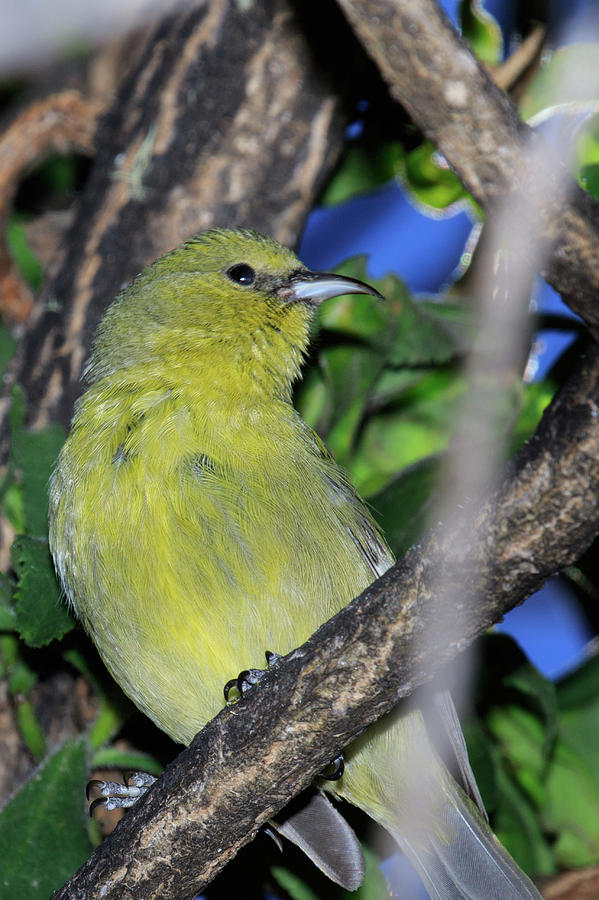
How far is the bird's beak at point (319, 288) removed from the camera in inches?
152

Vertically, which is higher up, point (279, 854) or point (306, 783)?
point (306, 783)

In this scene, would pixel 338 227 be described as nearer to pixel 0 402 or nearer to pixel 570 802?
pixel 0 402

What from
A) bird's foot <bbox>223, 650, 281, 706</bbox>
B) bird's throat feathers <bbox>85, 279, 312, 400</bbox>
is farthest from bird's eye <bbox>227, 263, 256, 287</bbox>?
bird's foot <bbox>223, 650, 281, 706</bbox>

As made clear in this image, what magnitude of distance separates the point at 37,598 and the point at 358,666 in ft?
5.43

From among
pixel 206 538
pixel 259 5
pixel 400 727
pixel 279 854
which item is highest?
pixel 259 5

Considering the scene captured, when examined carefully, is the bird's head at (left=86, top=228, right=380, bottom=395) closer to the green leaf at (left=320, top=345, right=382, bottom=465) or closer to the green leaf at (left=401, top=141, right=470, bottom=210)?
the green leaf at (left=320, top=345, right=382, bottom=465)

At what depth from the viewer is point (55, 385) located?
4504 mm

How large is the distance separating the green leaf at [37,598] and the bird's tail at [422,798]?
1.11 meters

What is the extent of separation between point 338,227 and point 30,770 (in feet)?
11.1

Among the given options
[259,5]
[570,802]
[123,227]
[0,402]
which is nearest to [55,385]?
[0,402]

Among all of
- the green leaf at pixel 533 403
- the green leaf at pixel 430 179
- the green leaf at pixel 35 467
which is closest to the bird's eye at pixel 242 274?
the green leaf at pixel 35 467

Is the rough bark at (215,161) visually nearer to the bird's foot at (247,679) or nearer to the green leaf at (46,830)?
the green leaf at (46,830)

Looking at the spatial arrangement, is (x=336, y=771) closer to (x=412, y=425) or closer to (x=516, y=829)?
(x=516, y=829)

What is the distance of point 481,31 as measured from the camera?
4.79 m
